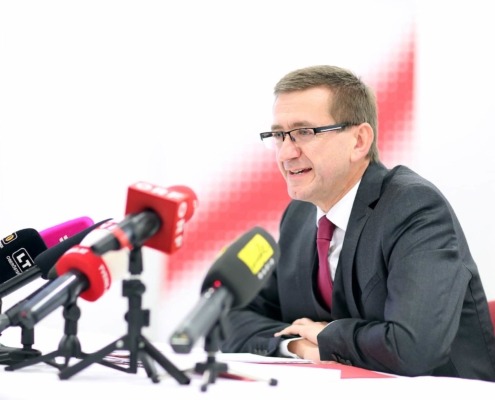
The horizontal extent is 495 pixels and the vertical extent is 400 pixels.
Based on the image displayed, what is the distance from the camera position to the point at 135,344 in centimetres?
149

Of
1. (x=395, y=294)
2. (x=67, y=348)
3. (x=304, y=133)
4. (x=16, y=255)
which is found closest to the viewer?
(x=67, y=348)

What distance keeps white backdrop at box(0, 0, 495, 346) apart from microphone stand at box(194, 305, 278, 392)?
7.44ft

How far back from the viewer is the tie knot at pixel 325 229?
8.27ft

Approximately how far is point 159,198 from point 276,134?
1128 mm

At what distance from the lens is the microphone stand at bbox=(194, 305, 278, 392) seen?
1.29 m

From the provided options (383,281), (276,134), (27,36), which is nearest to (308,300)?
(383,281)

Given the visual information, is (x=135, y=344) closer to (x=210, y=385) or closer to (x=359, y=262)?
(x=210, y=385)

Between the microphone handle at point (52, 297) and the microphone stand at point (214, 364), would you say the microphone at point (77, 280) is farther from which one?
the microphone stand at point (214, 364)

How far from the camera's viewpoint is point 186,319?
47.4 inches

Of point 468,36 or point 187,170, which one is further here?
point 187,170

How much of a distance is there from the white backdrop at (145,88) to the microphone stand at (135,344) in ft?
7.61

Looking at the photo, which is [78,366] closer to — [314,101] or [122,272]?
[122,272]

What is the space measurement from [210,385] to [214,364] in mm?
36

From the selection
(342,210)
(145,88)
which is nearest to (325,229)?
(342,210)
